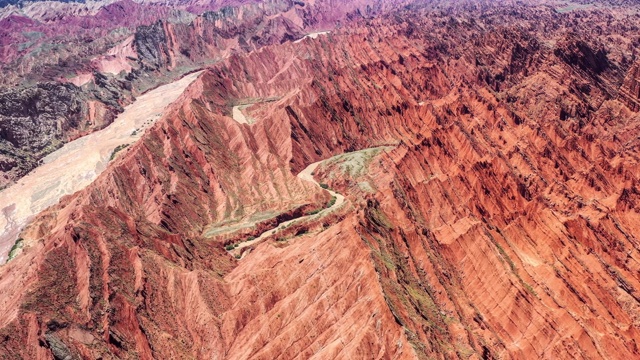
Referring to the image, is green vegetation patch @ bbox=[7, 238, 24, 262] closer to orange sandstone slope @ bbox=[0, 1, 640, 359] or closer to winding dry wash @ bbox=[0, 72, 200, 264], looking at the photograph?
winding dry wash @ bbox=[0, 72, 200, 264]

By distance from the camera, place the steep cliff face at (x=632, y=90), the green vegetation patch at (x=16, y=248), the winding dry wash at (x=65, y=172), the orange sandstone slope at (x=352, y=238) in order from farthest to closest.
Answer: the steep cliff face at (x=632, y=90) < the winding dry wash at (x=65, y=172) < the green vegetation patch at (x=16, y=248) < the orange sandstone slope at (x=352, y=238)

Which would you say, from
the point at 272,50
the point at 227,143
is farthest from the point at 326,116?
the point at 272,50

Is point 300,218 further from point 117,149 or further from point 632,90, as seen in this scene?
point 632,90

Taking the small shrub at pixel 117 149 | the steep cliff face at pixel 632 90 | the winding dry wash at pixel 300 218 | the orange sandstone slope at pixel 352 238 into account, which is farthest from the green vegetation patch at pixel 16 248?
the steep cliff face at pixel 632 90

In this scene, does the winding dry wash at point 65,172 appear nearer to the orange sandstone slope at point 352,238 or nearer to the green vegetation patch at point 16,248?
the green vegetation patch at point 16,248

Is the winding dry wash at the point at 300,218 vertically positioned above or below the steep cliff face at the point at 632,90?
above

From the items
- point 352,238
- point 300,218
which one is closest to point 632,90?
point 300,218
